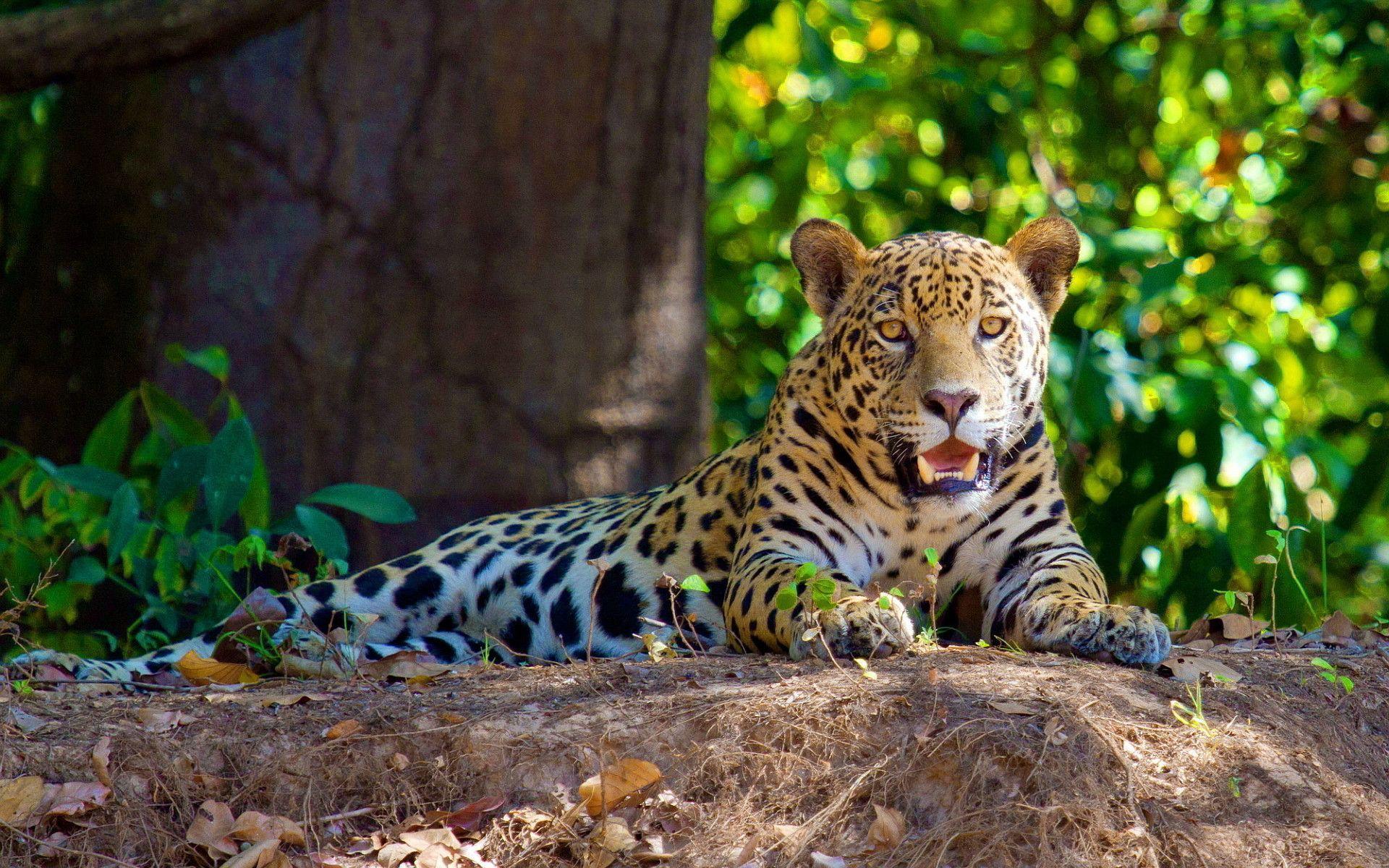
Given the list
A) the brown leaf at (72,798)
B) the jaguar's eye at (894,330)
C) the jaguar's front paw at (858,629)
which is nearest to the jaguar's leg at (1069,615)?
the jaguar's front paw at (858,629)

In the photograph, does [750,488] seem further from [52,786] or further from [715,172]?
[715,172]

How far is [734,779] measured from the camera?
354cm

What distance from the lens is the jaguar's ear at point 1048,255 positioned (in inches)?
213

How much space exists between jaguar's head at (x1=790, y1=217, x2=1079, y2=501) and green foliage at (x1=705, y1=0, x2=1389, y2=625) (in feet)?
7.22

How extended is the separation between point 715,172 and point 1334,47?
180 inches

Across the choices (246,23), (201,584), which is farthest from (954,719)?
(246,23)

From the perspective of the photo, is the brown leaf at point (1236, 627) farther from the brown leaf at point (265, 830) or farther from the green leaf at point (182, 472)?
the green leaf at point (182, 472)

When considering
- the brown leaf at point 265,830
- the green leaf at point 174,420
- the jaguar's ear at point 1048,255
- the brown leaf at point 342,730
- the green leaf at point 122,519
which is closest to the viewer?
the brown leaf at point 265,830

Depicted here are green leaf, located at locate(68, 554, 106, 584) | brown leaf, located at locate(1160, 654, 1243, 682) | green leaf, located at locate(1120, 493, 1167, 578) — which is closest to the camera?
brown leaf, located at locate(1160, 654, 1243, 682)

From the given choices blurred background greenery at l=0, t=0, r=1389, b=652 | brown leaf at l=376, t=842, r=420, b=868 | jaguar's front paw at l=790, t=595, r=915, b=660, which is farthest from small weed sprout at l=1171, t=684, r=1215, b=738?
blurred background greenery at l=0, t=0, r=1389, b=652

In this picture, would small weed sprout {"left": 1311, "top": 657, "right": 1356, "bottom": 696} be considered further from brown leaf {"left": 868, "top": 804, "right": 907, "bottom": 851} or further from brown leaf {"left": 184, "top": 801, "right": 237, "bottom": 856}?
brown leaf {"left": 184, "top": 801, "right": 237, "bottom": 856}

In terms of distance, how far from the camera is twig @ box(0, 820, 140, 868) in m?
3.36

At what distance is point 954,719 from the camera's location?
3.55 metres

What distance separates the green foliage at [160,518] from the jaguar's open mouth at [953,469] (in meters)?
2.25
